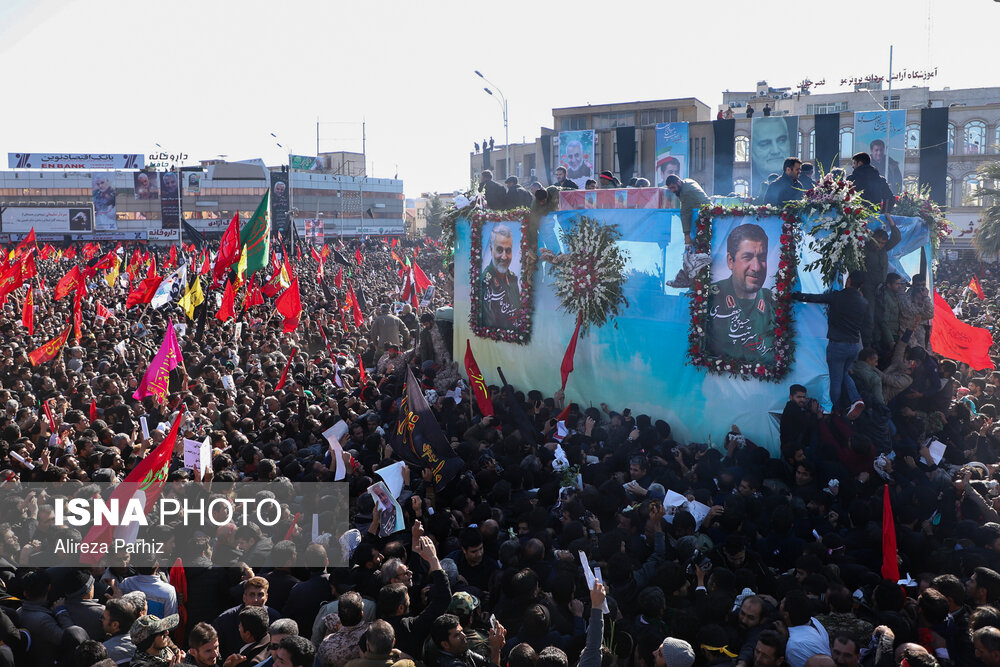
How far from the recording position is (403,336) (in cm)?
2005

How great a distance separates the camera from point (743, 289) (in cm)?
1174

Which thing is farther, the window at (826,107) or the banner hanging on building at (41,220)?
the banner hanging on building at (41,220)

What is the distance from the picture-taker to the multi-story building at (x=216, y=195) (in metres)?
77.8

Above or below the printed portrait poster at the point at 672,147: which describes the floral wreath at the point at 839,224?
below

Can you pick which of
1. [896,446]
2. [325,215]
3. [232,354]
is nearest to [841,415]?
[896,446]

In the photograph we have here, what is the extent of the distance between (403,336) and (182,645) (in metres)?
13.9

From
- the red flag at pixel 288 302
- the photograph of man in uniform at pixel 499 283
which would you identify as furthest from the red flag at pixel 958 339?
the red flag at pixel 288 302

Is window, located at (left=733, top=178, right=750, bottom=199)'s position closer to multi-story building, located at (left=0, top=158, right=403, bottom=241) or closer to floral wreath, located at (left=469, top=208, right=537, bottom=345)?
multi-story building, located at (left=0, top=158, right=403, bottom=241)

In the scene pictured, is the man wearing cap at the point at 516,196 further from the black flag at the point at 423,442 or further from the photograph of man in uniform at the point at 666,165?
the photograph of man in uniform at the point at 666,165

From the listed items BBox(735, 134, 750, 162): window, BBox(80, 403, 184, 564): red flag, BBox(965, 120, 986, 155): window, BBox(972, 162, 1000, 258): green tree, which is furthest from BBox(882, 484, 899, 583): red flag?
BBox(965, 120, 986, 155): window

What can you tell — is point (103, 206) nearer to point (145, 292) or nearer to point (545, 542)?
point (145, 292)

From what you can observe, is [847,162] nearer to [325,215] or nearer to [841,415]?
[841,415]

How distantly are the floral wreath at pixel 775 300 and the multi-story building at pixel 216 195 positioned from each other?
64.8 m

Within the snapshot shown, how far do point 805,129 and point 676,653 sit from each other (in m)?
53.9
